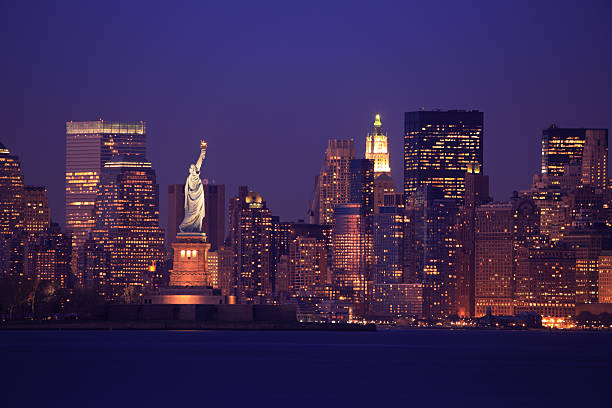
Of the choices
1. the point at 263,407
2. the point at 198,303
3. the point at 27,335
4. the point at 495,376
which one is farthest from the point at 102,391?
the point at 27,335

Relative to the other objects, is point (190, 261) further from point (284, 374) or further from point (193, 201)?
point (284, 374)

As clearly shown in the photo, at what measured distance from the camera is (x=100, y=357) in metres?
143

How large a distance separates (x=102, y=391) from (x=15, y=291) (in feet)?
303

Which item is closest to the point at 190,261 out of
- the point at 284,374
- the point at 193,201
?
the point at 193,201

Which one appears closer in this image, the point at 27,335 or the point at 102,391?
the point at 102,391

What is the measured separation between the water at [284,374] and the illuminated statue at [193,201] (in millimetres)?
12860

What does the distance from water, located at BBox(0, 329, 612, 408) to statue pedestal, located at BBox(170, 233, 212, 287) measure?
6.89 m

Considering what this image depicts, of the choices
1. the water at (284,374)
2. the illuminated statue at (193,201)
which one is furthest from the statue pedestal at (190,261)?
the water at (284,374)

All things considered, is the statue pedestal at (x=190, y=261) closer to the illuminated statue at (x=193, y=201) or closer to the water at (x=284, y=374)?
the illuminated statue at (x=193, y=201)

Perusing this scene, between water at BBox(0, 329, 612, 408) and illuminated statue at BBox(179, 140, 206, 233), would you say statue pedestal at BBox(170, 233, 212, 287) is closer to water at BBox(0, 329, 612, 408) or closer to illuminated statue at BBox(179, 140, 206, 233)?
illuminated statue at BBox(179, 140, 206, 233)

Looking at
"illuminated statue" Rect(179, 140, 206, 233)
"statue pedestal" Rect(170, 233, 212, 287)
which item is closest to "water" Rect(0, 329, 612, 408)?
"statue pedestal" Rect(170, 233, 212, 287)

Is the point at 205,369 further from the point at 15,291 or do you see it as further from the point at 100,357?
the point at 15,291

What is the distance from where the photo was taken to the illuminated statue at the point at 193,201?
177 metres

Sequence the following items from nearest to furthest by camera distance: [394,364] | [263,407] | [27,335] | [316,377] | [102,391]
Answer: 1. [263,407]
2. [102,391]
3. [316,377]
4. [394,364]
5. [27,335]
